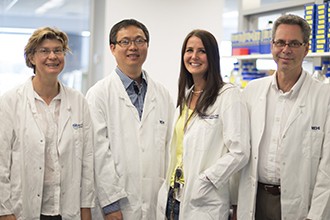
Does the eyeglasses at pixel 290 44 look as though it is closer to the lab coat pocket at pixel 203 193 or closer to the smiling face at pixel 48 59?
the lab coat pocket at pixel 203 193

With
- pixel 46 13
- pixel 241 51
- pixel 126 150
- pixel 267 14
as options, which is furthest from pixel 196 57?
pixel 46 13

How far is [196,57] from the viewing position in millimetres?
2455

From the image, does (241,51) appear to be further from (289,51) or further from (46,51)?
(46,51)

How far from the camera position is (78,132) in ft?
8.02

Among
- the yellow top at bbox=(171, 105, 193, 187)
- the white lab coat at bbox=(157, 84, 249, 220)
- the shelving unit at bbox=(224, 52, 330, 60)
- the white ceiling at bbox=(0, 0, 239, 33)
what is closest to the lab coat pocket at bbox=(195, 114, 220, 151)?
the white lab coat at bbox=(157, 84, 249, 220)

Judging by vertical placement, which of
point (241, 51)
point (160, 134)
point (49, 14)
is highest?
point (49, 14)

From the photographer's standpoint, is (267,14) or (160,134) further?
(267,14)

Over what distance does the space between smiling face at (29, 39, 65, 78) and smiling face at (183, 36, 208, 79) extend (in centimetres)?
68

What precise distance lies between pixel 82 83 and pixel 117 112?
3028 mm

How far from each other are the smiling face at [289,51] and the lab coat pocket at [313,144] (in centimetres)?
34

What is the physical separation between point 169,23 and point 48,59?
10.7 feet

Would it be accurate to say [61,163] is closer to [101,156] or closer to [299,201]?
[101,156]

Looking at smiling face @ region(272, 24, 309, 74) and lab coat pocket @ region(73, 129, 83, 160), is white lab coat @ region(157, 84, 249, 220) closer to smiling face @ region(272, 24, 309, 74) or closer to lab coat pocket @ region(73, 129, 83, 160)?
smiling face @ region(272, 24, 309, 74)

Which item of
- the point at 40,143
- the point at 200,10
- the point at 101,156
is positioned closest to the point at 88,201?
the point at 101,156
